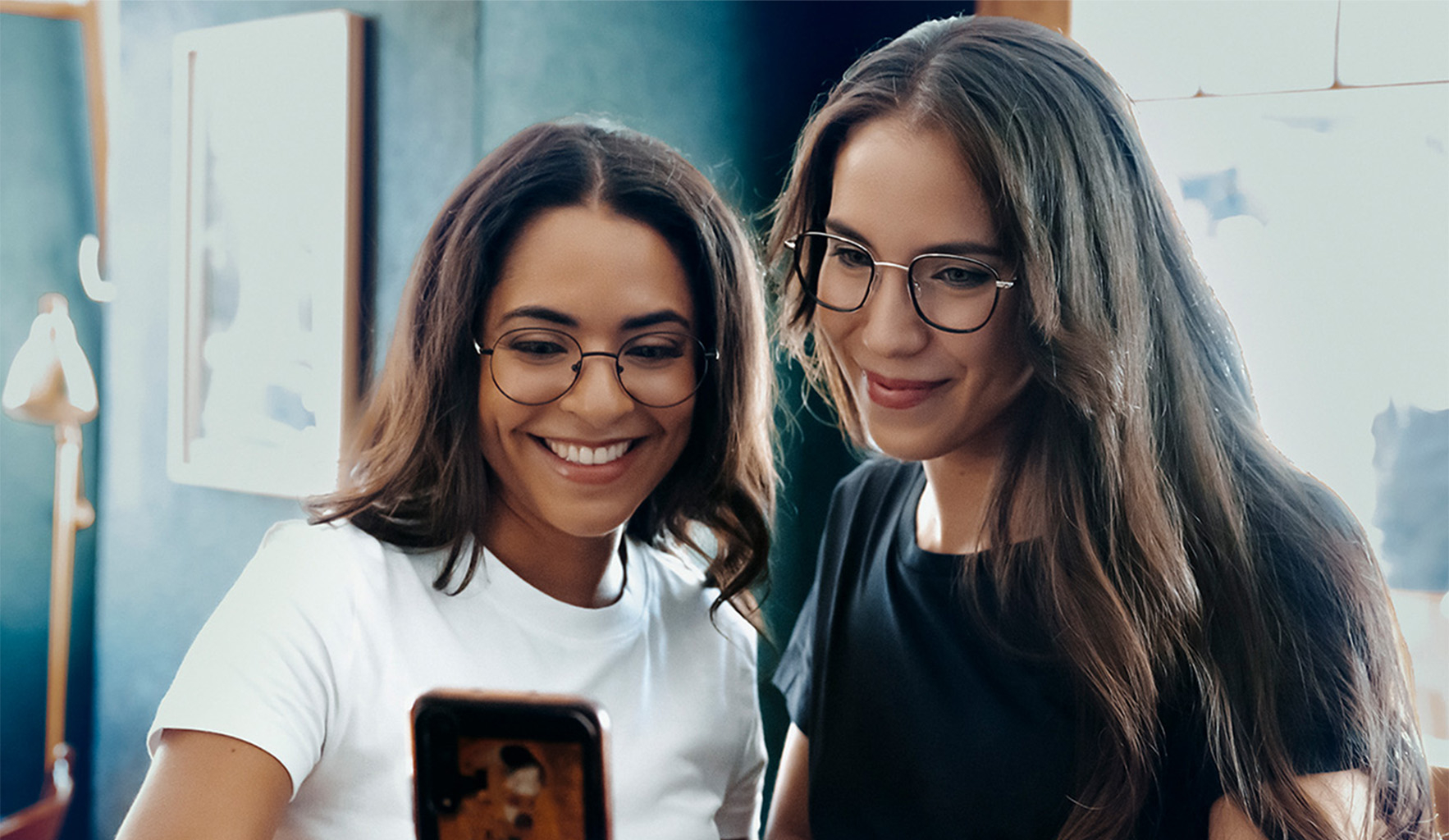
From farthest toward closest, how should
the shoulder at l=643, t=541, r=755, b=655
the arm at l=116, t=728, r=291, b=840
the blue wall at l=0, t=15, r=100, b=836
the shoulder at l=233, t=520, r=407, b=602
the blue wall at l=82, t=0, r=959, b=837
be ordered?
the blue wall at l=0, t=15, r=100, b=836, the blue wall at l=82, t=0, r=959, b=837, the shoulder at l=643, t=541, r=755, b=655, the shoulder at l=233, t=520, r=407, b=602, the arm at l=116, t=728, r=291, b=840

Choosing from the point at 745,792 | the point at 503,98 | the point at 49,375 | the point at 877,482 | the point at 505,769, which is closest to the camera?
the point at 505,769

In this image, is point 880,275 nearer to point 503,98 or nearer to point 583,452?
point 583,452

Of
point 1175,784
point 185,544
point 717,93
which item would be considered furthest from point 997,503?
point 185,544

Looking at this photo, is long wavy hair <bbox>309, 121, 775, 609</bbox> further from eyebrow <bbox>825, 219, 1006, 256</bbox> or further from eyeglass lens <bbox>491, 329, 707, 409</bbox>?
eyebrow <bbox>825, 219, 1006, 256</bbox>

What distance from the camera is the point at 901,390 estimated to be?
106 cm

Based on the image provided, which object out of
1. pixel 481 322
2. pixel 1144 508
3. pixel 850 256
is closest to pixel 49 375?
pixel 481 322

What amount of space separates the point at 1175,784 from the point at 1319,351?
0.93 m

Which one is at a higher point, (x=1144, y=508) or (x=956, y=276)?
(x=956, y=276)

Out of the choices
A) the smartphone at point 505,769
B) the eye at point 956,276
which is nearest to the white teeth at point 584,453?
the eye at point 956,276

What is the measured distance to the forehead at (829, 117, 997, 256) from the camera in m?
1.00

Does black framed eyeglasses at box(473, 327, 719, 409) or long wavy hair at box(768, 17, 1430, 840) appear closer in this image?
long wavy hair at box(768, 17, 1430, 840)

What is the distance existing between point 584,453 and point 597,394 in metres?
0.07

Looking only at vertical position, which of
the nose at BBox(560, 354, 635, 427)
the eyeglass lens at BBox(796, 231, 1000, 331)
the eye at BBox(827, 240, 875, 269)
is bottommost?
the nose at BBox(560, 354, 635, 427)

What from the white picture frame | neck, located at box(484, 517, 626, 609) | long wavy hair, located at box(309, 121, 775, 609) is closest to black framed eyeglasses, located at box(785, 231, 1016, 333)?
long wavy hair, located at box(309, 121, 775, 609)
